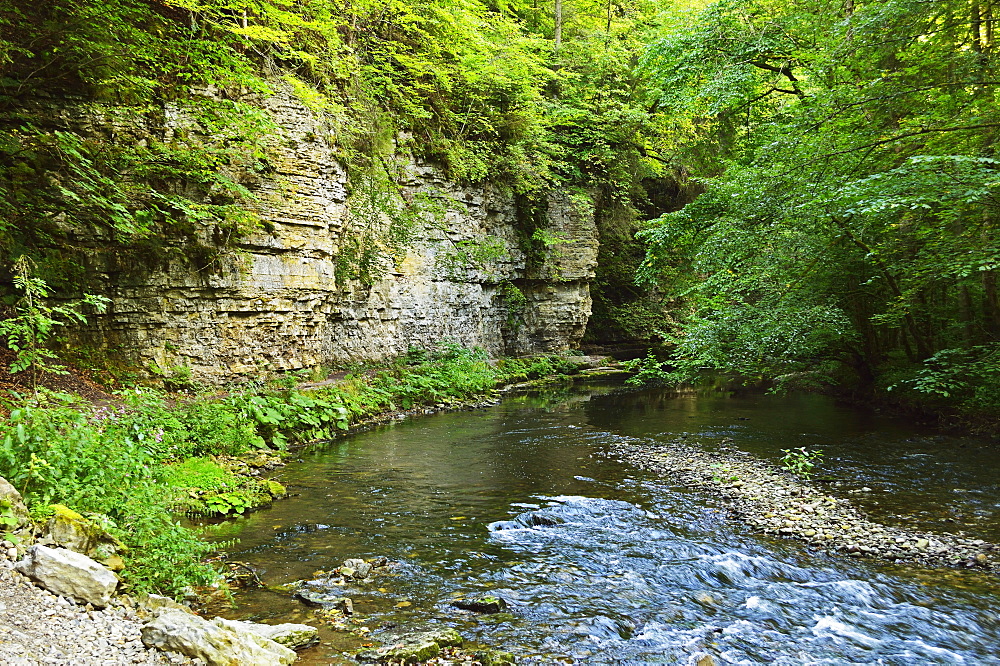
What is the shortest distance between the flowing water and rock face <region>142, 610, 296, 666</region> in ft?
1.48

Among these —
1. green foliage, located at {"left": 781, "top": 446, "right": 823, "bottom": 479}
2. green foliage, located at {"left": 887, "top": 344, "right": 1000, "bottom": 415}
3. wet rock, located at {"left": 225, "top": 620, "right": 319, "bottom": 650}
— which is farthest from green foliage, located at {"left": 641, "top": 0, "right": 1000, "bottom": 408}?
wet rock, located at {"left": 225, "top": 620, "right": 319, "bottom": 650}

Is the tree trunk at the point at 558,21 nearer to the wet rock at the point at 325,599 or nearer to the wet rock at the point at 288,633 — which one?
the wet rock at the point at 325,599

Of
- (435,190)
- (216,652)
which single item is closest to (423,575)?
(216,652)

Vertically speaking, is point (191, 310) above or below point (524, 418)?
above

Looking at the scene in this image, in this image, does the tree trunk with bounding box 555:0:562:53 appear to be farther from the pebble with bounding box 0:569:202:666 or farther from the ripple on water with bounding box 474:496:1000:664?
the pebble with bounding box 0:569:202:666

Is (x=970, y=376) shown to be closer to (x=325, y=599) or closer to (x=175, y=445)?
(x=325, y=599)

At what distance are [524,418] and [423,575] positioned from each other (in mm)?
9851

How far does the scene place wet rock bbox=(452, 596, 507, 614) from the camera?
5262 millimetres

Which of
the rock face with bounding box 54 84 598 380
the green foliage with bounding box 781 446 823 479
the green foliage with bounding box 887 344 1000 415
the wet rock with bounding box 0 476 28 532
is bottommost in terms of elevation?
the green foliage with bounding box 781 446 823 479

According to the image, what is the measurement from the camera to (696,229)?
15.2 metres

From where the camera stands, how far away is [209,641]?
11.9 ft

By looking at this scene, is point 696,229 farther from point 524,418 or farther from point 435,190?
point 435,190

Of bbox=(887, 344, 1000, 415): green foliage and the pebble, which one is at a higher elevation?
bbox=(887, 344, 1000, 415): green foliage

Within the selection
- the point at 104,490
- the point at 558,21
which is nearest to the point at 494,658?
the point at 104,490
